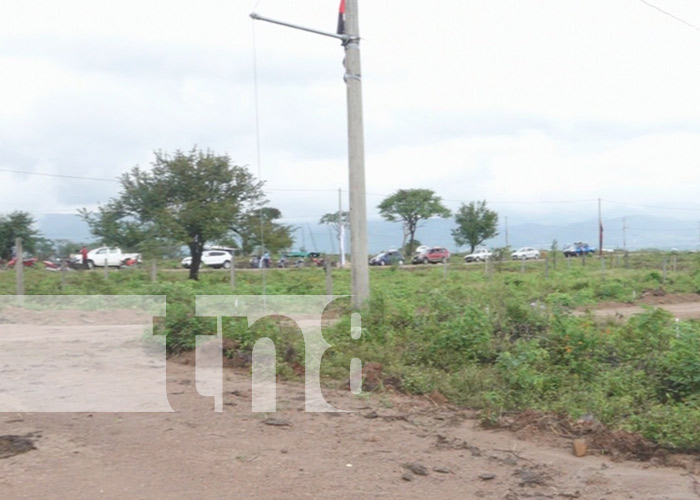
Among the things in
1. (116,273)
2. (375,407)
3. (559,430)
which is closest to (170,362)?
(375,407)

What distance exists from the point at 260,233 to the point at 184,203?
9.67ft

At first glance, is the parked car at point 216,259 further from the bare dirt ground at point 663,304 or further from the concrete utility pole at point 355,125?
the concrete utility pole at point 355,125

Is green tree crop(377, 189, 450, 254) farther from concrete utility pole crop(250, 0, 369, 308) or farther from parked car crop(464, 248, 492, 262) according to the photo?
concrete utility pole crop(250, 0, 369, 308)

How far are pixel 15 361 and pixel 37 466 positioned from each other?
365 cm

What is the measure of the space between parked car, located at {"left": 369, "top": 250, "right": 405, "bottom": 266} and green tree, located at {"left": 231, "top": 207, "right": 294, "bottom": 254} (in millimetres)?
21352

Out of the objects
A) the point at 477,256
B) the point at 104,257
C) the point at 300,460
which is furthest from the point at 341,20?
the point at 477,256

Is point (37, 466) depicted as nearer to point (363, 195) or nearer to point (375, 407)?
point (375, 407)

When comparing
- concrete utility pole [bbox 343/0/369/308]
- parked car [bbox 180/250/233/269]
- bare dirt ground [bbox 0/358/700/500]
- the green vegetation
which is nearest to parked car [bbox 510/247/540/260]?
parked car [bbox 180/250/233/269]

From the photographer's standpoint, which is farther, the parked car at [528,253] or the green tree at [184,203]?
the parked car at [528,253]

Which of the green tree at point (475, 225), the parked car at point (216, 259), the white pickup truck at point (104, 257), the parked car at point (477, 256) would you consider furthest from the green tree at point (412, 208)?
the white pickup truck at point (104, 257)

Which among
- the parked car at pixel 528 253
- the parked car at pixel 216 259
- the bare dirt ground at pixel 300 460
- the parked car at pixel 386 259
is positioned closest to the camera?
the bare dirt ground at pixel 300 460

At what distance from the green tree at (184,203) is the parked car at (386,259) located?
74.3ft

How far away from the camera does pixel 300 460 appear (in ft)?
16.7

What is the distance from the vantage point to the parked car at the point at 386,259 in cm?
4844
